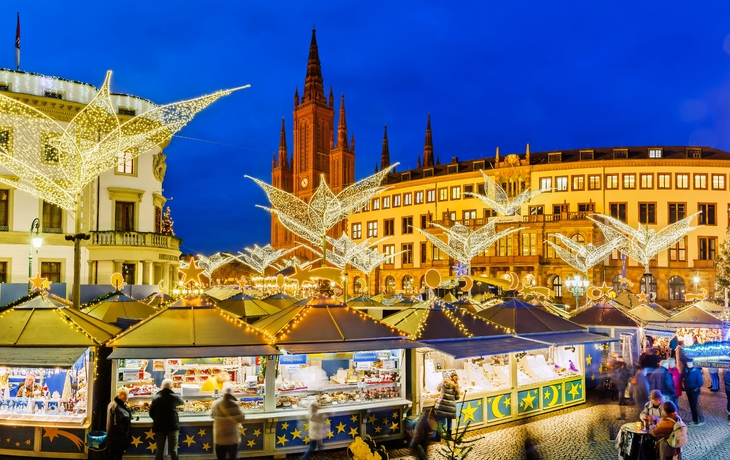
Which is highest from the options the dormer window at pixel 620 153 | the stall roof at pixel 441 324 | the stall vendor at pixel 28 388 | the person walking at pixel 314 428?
the dormer window at pixel 620 153

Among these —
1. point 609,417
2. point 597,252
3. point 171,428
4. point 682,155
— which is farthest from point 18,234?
point 682,155

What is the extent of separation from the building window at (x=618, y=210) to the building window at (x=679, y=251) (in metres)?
5.11

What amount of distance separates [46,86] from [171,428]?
88.5 ft

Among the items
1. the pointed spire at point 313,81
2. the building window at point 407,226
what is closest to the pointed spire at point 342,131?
the pointed spire at point 313,81

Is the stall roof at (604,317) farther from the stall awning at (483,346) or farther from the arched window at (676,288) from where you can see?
the arched window at (676,288)

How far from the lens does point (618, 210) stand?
6097cm

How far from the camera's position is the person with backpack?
9.28m

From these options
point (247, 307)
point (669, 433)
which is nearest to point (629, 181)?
point (247, 307)

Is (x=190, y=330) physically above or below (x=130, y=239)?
below

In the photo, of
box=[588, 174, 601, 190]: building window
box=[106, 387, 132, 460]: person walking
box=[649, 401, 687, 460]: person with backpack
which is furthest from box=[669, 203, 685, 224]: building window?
box=[106, 387, 132, 460]: person walking

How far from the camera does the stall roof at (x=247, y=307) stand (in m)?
24.1

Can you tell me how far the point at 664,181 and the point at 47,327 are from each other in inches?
2352

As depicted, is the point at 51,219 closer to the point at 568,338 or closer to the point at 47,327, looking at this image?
the point at 47,327

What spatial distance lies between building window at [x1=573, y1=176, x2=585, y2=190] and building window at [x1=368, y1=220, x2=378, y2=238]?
87.0 ft
